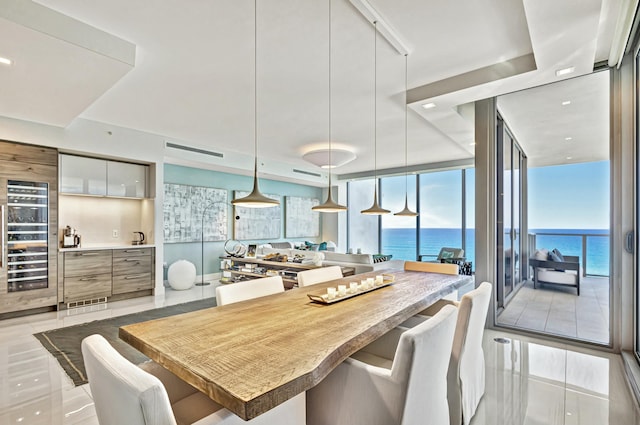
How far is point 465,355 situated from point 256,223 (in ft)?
21.5

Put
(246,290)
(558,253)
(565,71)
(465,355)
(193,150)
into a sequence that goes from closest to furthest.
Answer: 1. (465,355)
2. (246,290)
3. (565,71)
4. (558,253)
5. (193,150)

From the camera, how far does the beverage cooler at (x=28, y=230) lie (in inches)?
157

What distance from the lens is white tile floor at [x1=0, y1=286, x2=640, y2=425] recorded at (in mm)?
2016

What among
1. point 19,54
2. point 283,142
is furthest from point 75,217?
point 283,142

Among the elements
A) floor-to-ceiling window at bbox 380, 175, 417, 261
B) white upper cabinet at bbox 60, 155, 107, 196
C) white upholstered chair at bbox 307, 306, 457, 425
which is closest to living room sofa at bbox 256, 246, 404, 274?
white upholstered chair at bbox 307, 306, 457, 425

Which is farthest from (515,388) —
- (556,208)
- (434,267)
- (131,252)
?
(131,252)

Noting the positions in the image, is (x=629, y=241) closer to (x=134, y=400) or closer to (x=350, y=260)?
(x=350, y=260)

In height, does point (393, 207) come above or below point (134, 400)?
above

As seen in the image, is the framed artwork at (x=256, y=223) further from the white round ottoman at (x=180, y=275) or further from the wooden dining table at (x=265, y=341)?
the wooden dining table at (x=265, y=341)

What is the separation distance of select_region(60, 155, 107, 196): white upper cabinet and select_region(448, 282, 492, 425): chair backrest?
5397 mm

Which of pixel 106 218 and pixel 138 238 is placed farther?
pixel 138 238

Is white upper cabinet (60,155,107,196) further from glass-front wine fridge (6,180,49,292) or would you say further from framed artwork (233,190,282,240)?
framed artwork (233,190,282,240)

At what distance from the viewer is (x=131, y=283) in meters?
5.09

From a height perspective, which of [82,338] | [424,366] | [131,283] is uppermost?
[424,366]
